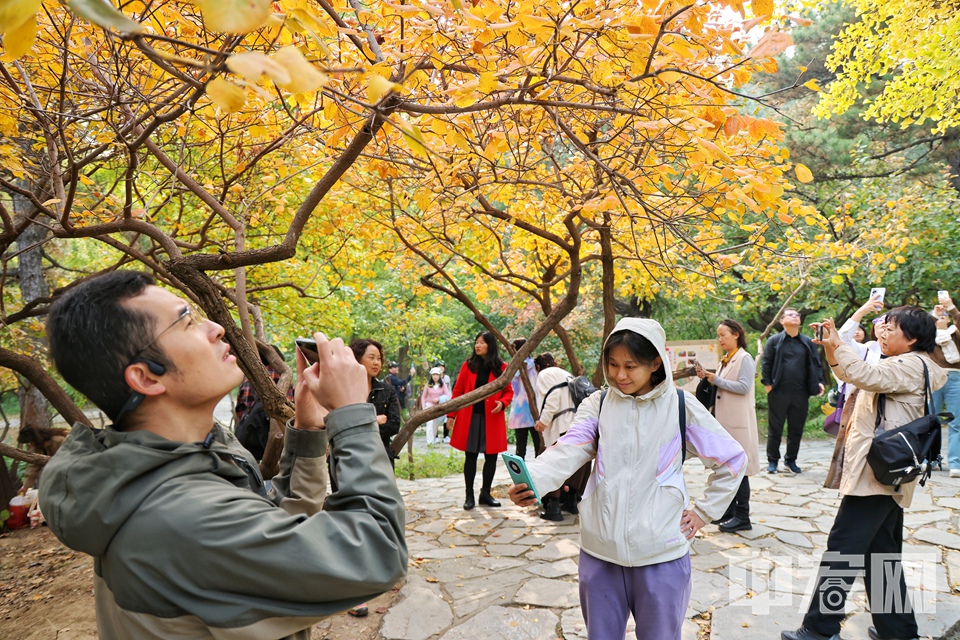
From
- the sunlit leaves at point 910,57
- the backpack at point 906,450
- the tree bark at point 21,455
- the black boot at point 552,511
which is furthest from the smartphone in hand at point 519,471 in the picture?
the sunlit leaves at point 910,57

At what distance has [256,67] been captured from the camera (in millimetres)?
1063

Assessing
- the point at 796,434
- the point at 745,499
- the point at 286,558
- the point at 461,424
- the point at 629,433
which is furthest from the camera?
the point at 796,434

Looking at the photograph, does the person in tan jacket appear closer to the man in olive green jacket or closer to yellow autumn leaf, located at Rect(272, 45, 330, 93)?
the man in olive green jacket

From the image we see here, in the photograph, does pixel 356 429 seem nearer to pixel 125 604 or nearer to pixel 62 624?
pixel 125 604

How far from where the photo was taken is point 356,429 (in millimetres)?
1315

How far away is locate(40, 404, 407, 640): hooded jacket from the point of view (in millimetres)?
1131

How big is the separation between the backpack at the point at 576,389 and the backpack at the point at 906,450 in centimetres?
239

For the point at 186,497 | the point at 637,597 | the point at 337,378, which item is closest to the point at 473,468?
the point at 637,597

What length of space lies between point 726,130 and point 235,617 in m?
2.85

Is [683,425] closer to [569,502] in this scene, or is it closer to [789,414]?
[569,502]

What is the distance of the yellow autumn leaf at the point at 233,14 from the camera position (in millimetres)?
1018

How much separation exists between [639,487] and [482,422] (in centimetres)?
418

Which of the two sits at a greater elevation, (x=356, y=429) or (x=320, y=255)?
(x=320, y=255)

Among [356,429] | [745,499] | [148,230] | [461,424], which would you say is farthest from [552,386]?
[356,429]
